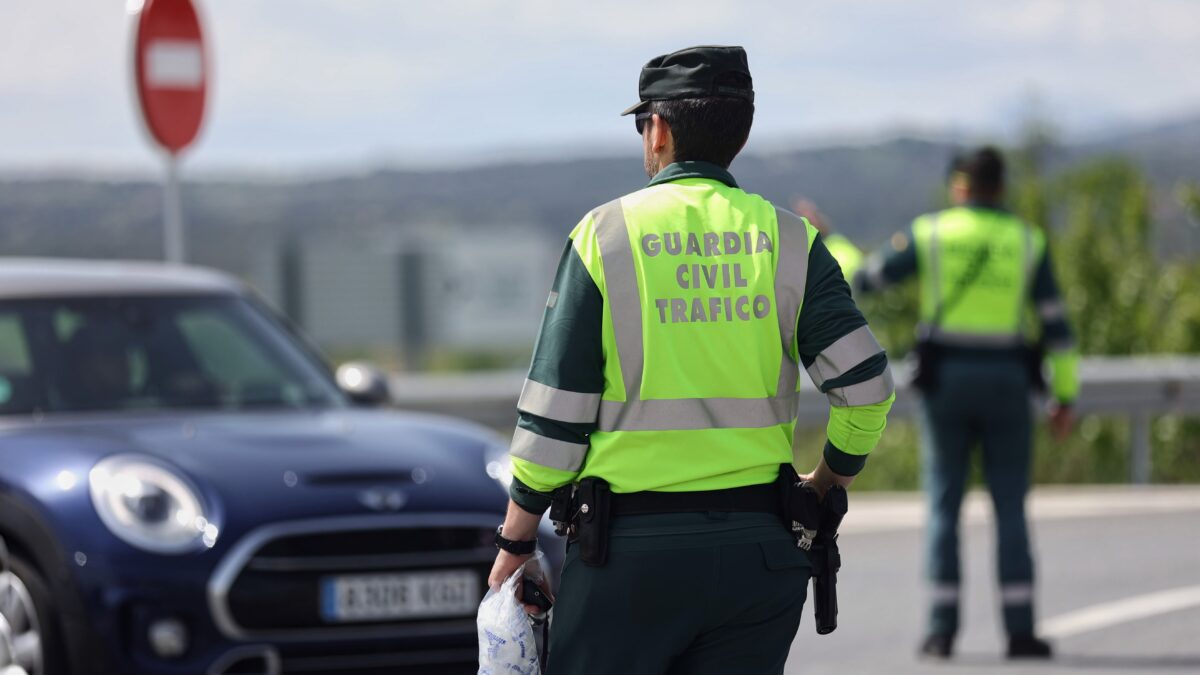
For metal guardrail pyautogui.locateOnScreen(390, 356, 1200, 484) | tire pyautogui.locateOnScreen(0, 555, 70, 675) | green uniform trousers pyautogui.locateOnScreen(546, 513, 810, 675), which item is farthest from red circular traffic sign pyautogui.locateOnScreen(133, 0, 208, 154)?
green uniform trousers pyautogui.locateOnScreen(546, 513, 810, 675)

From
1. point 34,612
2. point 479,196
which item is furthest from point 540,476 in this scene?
point 479,196

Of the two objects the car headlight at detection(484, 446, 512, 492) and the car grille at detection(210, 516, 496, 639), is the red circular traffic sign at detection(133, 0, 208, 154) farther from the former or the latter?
the car grille at detection(210, 516, 496, 639)

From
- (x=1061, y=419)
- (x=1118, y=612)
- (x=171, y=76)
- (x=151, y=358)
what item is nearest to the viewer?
(x=151, y=358)

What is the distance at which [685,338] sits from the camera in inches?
156

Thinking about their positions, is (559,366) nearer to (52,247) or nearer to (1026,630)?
(1026,630)

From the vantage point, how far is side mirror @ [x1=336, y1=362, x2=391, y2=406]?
26.2ft

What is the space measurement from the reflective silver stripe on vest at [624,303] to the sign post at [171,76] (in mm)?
7409

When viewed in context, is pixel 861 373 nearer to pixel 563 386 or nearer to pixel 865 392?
pixel 865 392

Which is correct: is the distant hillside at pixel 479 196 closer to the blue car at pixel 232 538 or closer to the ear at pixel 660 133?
the ear at pixel 660 133

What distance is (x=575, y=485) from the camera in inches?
158

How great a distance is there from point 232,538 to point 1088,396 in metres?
8.78

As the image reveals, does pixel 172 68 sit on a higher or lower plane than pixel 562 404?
higher

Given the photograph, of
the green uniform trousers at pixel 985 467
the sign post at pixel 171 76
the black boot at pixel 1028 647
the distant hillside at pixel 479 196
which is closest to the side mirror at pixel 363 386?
the distant hillside at pixel 479 196

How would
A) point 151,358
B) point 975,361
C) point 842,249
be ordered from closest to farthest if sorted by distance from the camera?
1. point 151,358
2. point 842,249
3. point 975,361
